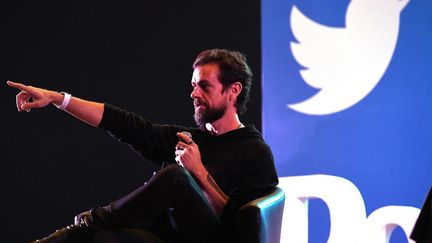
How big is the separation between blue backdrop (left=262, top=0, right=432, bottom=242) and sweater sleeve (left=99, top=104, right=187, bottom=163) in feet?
3.24

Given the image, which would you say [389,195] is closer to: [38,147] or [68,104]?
[68,104]

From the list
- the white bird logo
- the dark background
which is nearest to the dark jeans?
the white bird logo

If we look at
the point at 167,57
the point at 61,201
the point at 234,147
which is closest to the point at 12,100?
the point at 61,201

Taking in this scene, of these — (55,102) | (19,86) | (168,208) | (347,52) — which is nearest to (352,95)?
(347,52)

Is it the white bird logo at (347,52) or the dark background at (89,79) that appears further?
the dark background at (89,79)

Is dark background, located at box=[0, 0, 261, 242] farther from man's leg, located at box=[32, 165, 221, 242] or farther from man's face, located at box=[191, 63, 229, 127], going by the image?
man's leg, located at box=[32, 165, 221, 242]

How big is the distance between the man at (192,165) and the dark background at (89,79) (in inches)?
45.8

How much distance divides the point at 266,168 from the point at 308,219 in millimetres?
988

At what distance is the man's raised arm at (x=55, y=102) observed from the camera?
2174 mm

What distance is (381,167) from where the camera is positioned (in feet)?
9.67

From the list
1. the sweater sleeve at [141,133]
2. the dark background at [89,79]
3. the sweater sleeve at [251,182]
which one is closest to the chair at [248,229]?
the sweater sleeve at [251,182]

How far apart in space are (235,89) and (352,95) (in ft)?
2.76

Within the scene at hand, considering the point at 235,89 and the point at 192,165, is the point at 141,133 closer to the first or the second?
the point at 192,165

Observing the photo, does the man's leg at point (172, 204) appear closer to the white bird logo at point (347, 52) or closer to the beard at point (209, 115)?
the beard at point (209, 115)
